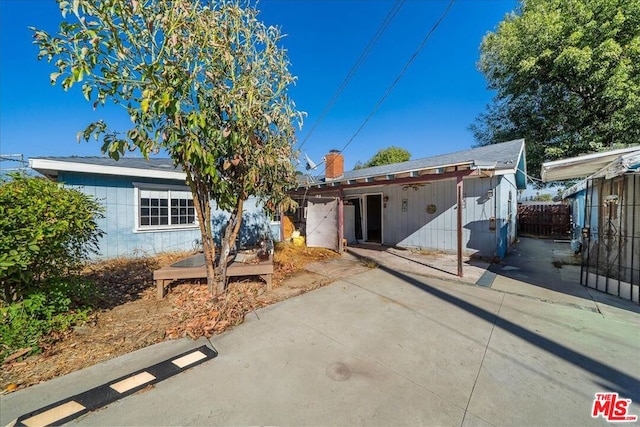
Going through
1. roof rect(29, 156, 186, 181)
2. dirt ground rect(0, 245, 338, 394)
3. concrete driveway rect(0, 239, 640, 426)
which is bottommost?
concrete driveway rect(0, 239, 640, 426)

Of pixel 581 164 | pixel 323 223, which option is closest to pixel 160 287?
pixel 323 223

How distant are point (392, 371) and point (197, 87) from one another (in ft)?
13.2

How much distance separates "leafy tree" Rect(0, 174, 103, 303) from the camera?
7.81 feet

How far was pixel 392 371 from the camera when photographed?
8.05ft

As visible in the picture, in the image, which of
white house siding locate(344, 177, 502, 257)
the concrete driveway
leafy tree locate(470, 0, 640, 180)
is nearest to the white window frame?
the concrete driveway

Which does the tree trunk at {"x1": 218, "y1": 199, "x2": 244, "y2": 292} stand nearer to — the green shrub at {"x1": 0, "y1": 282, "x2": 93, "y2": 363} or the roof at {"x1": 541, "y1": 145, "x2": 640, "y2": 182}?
the green shrub at {"x1": 0, "y1": 282, "x2": 93, "y2": 363}

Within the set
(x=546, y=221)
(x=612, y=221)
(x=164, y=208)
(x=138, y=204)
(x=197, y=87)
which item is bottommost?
(x=546, y=221)

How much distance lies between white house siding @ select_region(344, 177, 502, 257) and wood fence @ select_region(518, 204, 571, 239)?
7955mm

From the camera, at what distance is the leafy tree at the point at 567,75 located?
9.10 m

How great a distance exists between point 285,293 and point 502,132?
15.0 meters

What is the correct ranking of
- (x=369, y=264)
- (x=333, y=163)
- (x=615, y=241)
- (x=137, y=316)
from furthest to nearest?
(x=333, y=163) → (x=369, y=264) → (x=615, y=241) → (x=137, y=316)

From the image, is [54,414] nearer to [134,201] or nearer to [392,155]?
[134,201]

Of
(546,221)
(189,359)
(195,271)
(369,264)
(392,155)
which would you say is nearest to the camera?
(189,359)

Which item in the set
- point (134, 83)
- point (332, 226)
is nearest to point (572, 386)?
point (134, 83)
